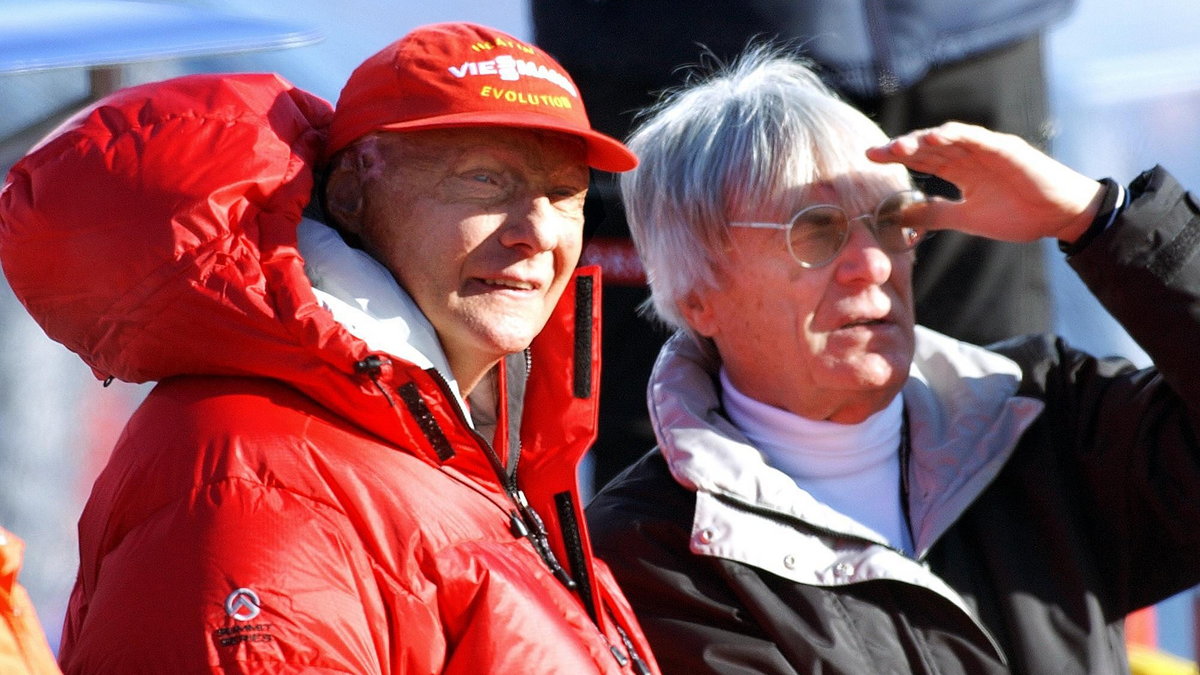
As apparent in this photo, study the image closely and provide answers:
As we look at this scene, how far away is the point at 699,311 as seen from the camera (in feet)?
8.04

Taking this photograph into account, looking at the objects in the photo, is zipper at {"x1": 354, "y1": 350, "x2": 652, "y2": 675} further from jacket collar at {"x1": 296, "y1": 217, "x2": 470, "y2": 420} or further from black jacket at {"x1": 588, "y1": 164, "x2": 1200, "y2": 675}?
black jacket at {"x1": 588, "y1": 164, "x2": 1200, "y2": 675}

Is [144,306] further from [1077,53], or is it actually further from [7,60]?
[1077,53]

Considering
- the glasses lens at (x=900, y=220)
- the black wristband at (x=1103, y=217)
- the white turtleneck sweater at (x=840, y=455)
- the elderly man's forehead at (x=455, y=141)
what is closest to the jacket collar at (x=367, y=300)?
the elderly man's forehead at (x=455, y=141)

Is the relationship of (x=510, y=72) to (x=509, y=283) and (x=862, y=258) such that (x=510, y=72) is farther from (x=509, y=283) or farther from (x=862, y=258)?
(x=862, y=258)

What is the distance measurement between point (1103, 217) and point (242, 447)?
134cm

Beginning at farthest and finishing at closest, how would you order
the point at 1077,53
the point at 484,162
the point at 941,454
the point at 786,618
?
the point at 1077,53 < the point at 941,454 < the point at 786,618 < the point at 484,162

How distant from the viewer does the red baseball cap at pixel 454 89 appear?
1.65 m

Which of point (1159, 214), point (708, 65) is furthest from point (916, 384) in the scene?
point (708, 65)

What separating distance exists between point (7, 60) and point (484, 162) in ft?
3.86

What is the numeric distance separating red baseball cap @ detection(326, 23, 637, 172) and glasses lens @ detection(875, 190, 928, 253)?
722 mm

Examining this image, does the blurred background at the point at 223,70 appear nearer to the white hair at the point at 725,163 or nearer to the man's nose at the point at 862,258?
the white hair at the point at 725,163

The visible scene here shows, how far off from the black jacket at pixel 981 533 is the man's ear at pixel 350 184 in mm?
709

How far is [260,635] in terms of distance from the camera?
1279 millimetres

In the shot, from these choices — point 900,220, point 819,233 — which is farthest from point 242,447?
point 900,220
